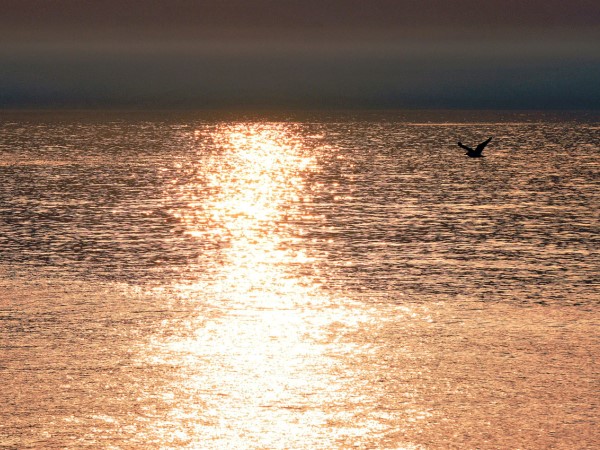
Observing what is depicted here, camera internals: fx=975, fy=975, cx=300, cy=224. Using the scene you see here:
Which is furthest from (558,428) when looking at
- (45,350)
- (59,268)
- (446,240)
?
(446,240)

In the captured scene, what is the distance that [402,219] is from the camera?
48.3 meters

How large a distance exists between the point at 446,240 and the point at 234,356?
20515 millimetres

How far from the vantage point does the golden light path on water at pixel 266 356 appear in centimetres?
1620

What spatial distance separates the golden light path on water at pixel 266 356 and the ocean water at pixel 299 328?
2.2 inches

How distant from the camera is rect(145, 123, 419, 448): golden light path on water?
638 inches

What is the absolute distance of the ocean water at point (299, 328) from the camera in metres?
16.4

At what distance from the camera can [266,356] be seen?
67.1ft

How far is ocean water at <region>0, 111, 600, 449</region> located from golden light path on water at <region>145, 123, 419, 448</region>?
0.06 m

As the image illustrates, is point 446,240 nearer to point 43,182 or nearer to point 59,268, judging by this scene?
point 59,268

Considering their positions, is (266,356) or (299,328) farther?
(299,328)

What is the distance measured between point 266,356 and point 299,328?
9.21ft

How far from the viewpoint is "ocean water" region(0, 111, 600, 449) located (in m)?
16.4

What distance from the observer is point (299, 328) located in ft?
76.0

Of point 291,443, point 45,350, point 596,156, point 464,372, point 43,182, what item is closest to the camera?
point 291,443
